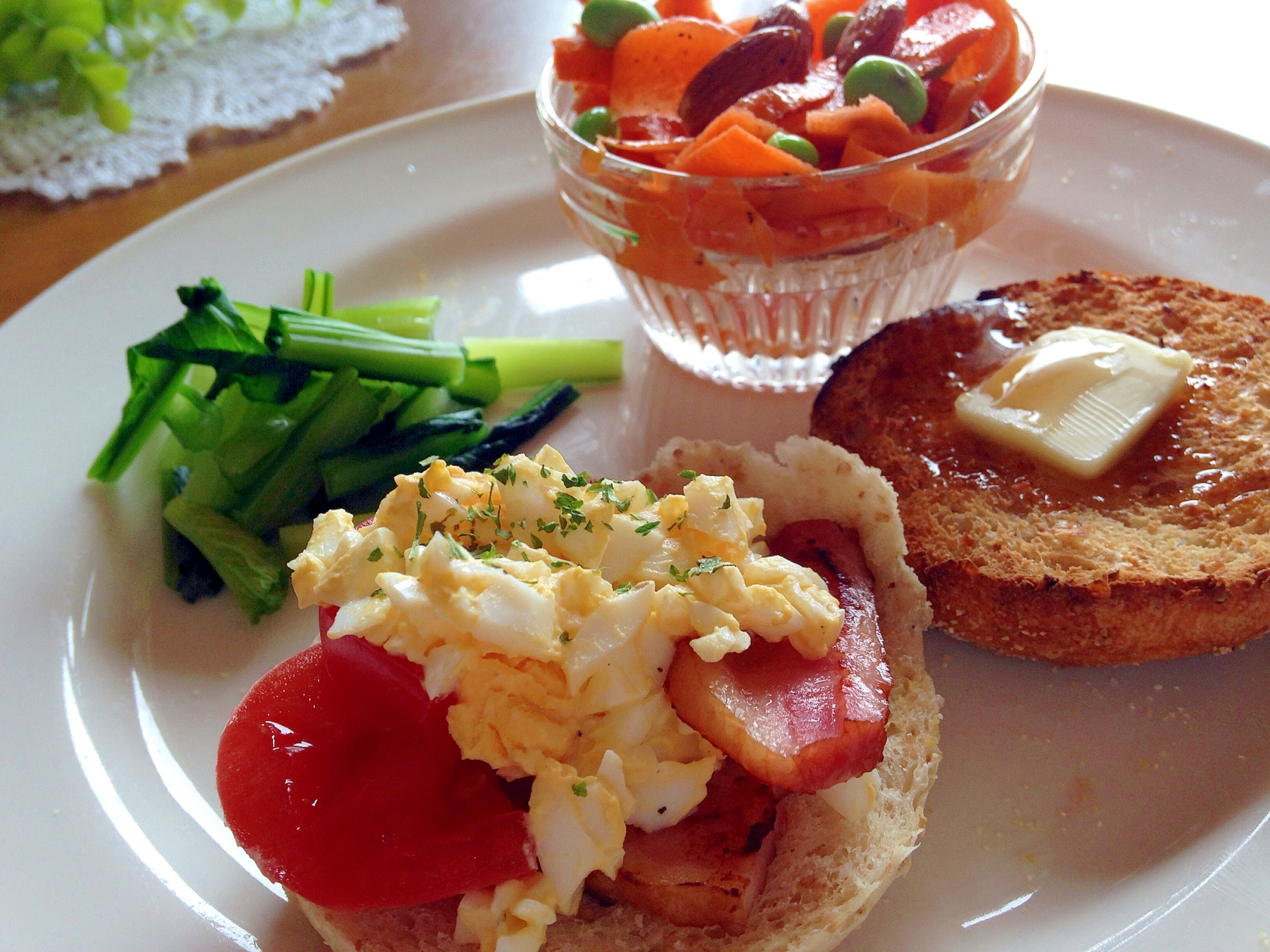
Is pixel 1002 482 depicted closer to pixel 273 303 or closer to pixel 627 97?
pixel 627 97

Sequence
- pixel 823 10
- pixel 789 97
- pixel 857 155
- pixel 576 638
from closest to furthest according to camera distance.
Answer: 1. pixel 576 638
2. pixel 857 155
3. pixel 789 97
4. pixel 823 10

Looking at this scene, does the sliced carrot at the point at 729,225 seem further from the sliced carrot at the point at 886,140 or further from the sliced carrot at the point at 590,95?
the sliced carrot at the point at 590,95

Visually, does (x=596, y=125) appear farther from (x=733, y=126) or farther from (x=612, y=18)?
(x=733, y=126)

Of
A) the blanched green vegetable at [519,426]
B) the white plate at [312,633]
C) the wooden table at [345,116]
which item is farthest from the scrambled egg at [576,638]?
the wooden table at [345,116]

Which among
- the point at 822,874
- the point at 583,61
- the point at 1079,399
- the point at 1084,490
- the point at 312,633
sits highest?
the point at 583,61

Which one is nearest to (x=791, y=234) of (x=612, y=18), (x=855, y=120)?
(x=855, y=120)

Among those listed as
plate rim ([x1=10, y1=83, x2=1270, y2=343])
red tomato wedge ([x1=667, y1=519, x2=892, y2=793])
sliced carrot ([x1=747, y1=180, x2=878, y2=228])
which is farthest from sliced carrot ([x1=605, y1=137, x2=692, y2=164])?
plate rim ([x1=10, y1=83, x2=1270, y2=343])
